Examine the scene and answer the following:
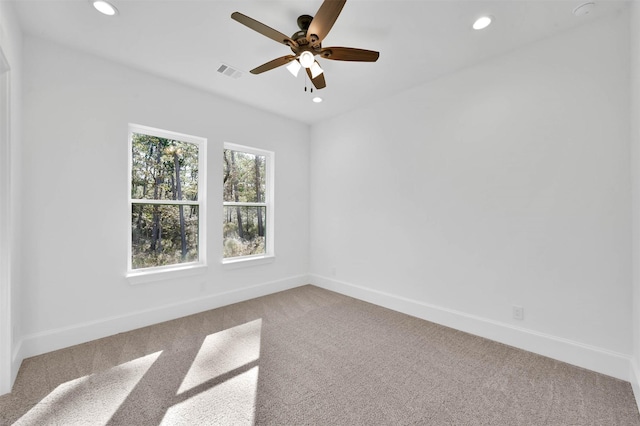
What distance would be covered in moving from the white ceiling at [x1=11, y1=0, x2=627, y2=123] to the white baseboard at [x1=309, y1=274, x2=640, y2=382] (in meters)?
2.64

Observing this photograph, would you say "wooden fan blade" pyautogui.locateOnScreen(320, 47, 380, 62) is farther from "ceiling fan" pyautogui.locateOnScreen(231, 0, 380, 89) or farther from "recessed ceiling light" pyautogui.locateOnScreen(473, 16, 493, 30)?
"recessed ceiling light" pyautogui.locateOnScreen(473, 16, 493, 30)

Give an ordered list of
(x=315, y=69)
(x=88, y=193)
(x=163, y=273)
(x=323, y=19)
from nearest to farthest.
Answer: (x=323, y=19) → (x=315, y=69) → (x=88, y=193) → (x=163, y=273)

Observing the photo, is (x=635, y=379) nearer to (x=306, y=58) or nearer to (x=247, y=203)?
(x=306, y=58)

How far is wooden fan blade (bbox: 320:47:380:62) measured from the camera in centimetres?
214

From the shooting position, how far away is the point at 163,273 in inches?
127

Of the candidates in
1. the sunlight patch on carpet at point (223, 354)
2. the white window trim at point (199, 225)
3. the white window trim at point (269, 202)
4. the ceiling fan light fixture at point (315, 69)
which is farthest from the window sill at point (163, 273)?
the ceiling fan light fixture at point (315, 69)

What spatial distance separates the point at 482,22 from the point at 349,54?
1.14m

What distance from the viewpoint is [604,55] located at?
2.23m

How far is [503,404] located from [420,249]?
68.2 inches

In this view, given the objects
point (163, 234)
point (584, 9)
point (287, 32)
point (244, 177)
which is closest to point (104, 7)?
point (287, 32)

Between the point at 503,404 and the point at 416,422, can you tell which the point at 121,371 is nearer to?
the point at 416,422

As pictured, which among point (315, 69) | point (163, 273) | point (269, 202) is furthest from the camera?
point (269, 202)

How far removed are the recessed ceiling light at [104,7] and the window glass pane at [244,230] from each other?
2.31m

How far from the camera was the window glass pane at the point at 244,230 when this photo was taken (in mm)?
3969
